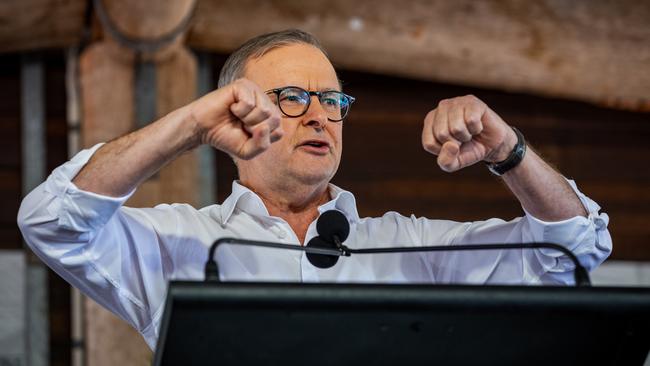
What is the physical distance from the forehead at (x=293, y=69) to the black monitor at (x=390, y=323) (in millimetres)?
930

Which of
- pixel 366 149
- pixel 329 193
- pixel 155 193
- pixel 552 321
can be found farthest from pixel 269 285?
pixel 366 149

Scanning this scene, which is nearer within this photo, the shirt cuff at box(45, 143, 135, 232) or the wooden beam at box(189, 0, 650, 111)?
the shirt cuff at box(45, 143, 135, 232)

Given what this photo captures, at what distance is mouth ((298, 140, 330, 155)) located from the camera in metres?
2.07

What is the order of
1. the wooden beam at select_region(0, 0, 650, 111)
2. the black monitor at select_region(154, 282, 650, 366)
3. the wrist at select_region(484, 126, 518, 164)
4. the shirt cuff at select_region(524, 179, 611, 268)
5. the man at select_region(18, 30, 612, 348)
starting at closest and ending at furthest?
the black monitor at select_region(154, 282, 650, 366) < the man at select_region(18, 30, 612, 348) < the wrist at select_region(484, 126, 518, 164) < the shirt cuff at select_region(524, 179, 611, 268) < the wooden beam at select_region(0, 0, 650, 111)

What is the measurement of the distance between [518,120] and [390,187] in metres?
0.59

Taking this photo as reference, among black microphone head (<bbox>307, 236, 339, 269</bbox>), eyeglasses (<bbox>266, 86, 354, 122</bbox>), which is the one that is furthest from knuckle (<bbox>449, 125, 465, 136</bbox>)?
eyeglasses (<bbox>266, 86, 354, 122</bbox>)

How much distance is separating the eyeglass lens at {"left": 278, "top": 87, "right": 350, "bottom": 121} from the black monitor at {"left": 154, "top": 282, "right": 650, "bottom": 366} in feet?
2.87

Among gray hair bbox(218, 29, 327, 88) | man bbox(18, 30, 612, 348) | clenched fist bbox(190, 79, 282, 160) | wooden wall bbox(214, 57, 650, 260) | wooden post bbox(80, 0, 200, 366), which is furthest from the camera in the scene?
wooden wall bbox(214, 57, 650, 260)

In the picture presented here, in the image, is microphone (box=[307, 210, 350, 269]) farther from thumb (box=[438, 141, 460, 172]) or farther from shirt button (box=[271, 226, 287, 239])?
shirt button (box=[271, 226, 287, 239])

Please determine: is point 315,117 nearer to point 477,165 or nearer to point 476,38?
point 476,38

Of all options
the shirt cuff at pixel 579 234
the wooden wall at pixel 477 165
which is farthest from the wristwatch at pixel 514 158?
the wooden wall at pixel 477 165

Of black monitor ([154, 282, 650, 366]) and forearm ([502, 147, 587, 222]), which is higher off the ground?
forearm ([502, 147, 587, 222])

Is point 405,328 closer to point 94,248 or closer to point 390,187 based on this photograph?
point 94,248

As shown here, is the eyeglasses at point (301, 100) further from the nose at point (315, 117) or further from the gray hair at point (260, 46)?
the gray hair at point (260, 46)
